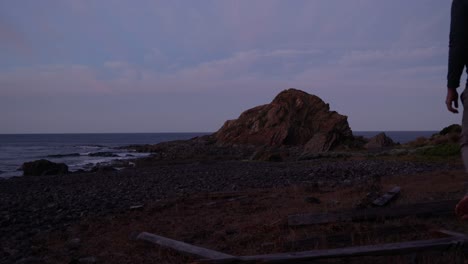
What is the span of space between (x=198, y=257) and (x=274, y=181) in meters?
11.7

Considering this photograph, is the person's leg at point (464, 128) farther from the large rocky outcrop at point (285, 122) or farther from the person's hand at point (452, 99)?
the large rocky outcrop at point (285, 122)

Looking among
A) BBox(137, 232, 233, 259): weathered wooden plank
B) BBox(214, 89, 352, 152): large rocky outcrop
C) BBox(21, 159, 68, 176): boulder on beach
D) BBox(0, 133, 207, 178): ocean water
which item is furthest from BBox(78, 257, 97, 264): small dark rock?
BBox(214, 89, 352, 152): large rocky outcrop

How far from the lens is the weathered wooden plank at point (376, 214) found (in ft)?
21.6

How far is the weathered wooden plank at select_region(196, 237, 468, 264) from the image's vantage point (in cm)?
452

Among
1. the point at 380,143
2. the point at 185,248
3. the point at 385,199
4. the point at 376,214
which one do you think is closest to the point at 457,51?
the point at 376,214

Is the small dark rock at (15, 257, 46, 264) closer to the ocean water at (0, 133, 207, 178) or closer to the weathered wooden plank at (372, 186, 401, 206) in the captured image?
the weathered wooden plank at (372, 186, 401, 206)

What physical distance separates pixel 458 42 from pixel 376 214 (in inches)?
117

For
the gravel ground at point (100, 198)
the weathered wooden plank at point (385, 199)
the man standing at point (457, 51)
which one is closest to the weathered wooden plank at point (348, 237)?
the weathered wooden plank at point (385, 199)

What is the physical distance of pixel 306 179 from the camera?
17.0 meters

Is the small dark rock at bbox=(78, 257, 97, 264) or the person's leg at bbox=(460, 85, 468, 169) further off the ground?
the person's leg at bbox=(460, 85, 468, 169)

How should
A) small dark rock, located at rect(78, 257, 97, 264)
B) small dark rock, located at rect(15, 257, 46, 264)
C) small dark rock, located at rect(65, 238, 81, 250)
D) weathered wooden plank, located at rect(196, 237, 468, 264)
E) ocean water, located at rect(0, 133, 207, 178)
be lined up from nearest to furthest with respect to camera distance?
weathered wooden plank, located at rect(196, 237, 468, 264), small dark rock, located at rect(78, 257, 97, 264), small dark rock, located at rect(15, 257, 46, 264), small dark rock, located at rect(65, 238, 81, 250), ocean water, located at rect(0, 133, 207, 178)

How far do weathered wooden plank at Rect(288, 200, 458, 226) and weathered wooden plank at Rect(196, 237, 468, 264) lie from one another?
1.72 m

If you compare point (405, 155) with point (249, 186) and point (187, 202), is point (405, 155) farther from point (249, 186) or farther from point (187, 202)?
point (187, 202)

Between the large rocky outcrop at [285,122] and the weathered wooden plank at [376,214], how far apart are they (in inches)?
1887
